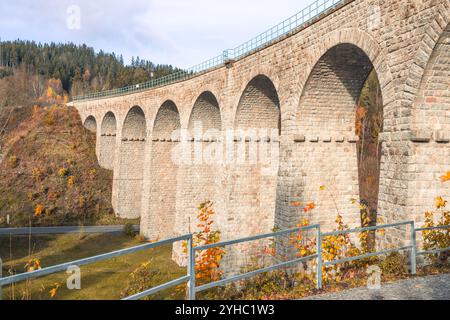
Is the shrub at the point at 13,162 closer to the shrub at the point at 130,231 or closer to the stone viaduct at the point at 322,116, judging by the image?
the shrub at the point at 130,231

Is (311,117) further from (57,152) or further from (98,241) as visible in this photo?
(57,152)

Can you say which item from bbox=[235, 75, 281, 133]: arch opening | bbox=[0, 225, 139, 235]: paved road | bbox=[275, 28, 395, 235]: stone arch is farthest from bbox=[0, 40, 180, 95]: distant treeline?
bbox=[275, 28, 395, 235]: stone arch

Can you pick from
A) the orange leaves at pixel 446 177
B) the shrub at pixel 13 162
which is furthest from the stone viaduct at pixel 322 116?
the shrub at pixel 13 162

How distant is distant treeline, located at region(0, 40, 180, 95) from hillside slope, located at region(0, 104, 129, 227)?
36492mm

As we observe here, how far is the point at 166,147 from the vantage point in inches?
A: 1030

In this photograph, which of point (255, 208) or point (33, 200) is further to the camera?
point (33, 200)

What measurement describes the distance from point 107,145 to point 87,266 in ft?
67.1

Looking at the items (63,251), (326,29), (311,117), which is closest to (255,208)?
(311,117)

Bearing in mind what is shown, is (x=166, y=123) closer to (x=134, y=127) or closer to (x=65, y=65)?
(x=134, y=127)

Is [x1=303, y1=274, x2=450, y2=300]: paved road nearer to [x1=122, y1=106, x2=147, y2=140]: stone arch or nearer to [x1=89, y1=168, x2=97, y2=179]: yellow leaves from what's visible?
[x1=122, y1=106, x2=147, y2=140]: stone arch

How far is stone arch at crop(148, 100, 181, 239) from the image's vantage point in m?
25.9

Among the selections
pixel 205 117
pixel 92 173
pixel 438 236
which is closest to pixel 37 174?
pixel 92 173

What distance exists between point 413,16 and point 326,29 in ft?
10.8
